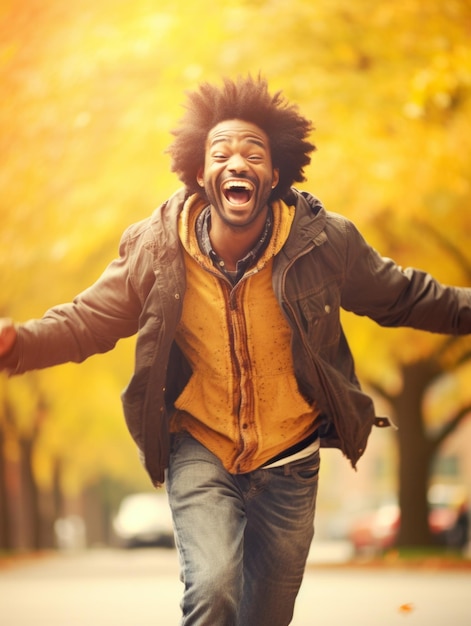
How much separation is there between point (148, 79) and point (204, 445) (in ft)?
34.2

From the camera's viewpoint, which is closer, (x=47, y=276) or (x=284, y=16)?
(x=284, y=16)

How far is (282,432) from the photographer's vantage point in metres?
4.58

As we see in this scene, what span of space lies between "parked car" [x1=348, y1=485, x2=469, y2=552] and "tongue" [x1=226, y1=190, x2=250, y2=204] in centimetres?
1559

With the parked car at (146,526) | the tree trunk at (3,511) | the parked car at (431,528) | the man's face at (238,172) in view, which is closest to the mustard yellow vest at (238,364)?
the man's face at (238,172)

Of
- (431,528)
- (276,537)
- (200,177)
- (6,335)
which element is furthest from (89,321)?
(431,528)

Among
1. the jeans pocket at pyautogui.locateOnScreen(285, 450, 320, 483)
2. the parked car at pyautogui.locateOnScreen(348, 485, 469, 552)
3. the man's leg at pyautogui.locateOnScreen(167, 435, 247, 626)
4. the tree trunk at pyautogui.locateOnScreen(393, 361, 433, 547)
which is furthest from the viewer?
the parked car at pyautogui.locateOnScreen(348, 485, 469, 552)

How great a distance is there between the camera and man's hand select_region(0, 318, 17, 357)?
436 centimetres

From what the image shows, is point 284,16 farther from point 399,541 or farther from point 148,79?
point 399,541

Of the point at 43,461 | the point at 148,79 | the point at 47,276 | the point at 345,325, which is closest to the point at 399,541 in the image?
the point at 345,325

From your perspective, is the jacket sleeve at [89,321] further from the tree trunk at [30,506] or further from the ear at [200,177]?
the tree trunk at [30,506]

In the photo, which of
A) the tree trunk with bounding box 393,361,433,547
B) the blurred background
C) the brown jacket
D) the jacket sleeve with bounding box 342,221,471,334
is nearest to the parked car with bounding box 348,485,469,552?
the tree trunk with bounding box 393,361,433,547

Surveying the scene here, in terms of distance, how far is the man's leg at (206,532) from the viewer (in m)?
4.09

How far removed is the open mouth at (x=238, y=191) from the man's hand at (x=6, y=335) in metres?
0.86

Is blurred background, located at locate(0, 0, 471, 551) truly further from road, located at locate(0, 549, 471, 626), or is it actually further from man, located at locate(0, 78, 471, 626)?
man, located at locate(0, 78, 471, 626)
